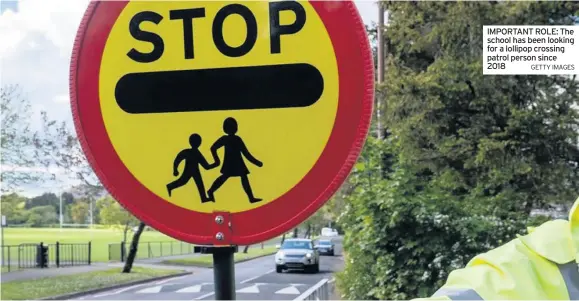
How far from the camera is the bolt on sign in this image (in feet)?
2.34

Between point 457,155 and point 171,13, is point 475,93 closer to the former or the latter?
point 457,155

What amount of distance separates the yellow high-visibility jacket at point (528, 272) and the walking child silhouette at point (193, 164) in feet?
1.00

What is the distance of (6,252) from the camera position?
10961mm

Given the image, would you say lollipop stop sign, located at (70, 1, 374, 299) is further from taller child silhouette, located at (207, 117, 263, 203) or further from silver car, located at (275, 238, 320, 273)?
silver car, located at (275, 238, 320, 273)

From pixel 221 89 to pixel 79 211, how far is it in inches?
303

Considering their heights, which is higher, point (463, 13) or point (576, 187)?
point (463, 13)

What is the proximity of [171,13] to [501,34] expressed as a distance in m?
0.91

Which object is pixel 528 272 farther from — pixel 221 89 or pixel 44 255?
pixel 44 255

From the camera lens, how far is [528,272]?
22.8 inches

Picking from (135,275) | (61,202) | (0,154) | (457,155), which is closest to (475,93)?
→ (457,155)

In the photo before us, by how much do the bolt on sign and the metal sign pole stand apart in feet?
0.06

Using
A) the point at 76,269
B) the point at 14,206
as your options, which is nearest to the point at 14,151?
the point at 14,206

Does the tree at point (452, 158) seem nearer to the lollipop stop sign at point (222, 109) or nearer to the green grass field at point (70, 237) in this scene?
the green grass field at point (70, 237)

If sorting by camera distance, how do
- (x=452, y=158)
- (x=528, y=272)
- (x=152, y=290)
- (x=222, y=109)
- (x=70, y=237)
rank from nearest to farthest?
(x=528, y=272), (x=222, y=109), (x=452, y=158), (x=152, y=290), (x=70, y=237)
